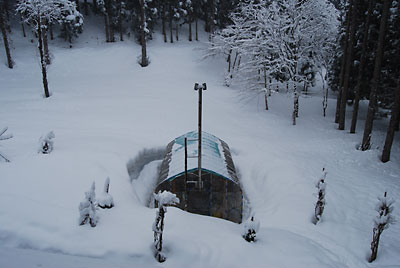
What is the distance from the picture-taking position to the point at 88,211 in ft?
18.0

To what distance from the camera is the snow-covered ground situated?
5.21 metres

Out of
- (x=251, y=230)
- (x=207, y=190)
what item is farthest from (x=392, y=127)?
(x=251, y=230)

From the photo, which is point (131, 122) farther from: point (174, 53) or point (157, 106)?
point (174, 53)

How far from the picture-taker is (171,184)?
785 centimetres

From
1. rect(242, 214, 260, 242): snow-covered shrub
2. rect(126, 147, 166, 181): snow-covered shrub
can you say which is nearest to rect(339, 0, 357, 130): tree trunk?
rect(126, 147, 166, 181): snow-covered shrub

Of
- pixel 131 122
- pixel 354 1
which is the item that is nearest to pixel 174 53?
pixel 131 122

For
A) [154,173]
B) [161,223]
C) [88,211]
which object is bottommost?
[154,173]

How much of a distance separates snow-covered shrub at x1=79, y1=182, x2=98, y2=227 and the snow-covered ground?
14cm

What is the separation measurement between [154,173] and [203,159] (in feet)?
9.18

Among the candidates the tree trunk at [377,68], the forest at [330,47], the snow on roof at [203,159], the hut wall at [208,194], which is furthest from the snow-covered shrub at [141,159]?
the tree trunk at [377,68]

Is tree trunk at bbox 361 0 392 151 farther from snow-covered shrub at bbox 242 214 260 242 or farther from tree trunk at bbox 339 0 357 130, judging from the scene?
snow-covered shrub at bbox 242 214 260 242

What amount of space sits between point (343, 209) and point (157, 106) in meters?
11.3

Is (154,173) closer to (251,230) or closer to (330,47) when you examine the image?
(251,230)

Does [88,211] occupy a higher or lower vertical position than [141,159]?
higher
